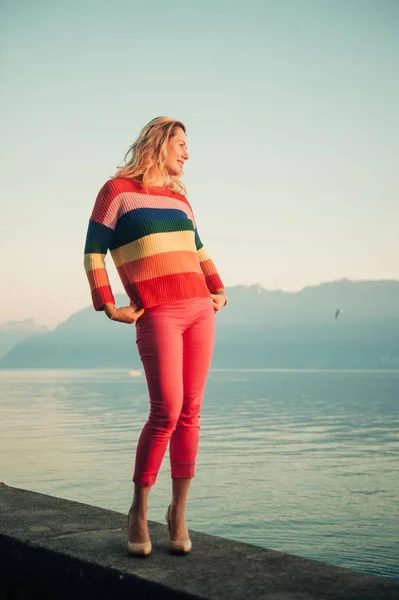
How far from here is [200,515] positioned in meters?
9.90

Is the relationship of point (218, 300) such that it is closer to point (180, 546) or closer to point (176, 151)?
point (176, 151)

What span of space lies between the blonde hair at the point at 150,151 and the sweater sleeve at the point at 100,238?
0.42 ft

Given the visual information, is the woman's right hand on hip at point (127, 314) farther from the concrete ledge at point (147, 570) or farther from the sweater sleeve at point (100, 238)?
the concrete ledge at point (147, 570)

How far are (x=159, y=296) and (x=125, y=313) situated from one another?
15cm

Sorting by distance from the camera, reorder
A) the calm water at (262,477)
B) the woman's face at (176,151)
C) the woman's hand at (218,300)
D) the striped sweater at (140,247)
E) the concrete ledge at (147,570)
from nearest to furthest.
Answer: the concrete ledge at (147,570) → the striped sweater at (140,247) → the woman's face at (176,151) → the woman's hand at (218,300) → the calm water at (262,477)

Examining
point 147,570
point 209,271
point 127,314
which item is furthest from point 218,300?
point 147,570

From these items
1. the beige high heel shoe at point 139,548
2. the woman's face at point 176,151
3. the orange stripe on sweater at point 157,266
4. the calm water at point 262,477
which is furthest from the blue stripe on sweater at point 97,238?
the calm water at point 262,477

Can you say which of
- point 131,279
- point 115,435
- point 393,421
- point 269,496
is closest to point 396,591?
point 131,279

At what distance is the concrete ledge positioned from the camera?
7.89 ft

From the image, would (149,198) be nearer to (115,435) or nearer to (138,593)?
(138,593)

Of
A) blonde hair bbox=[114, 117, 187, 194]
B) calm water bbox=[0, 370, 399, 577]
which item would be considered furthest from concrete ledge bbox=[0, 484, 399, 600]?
calm water bbox=[0, 370, 399, 577]

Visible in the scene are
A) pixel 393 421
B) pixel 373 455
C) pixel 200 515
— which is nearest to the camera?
pixel 200 515

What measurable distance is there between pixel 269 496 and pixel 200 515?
6.79ft

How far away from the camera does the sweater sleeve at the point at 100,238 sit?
3006 mm
